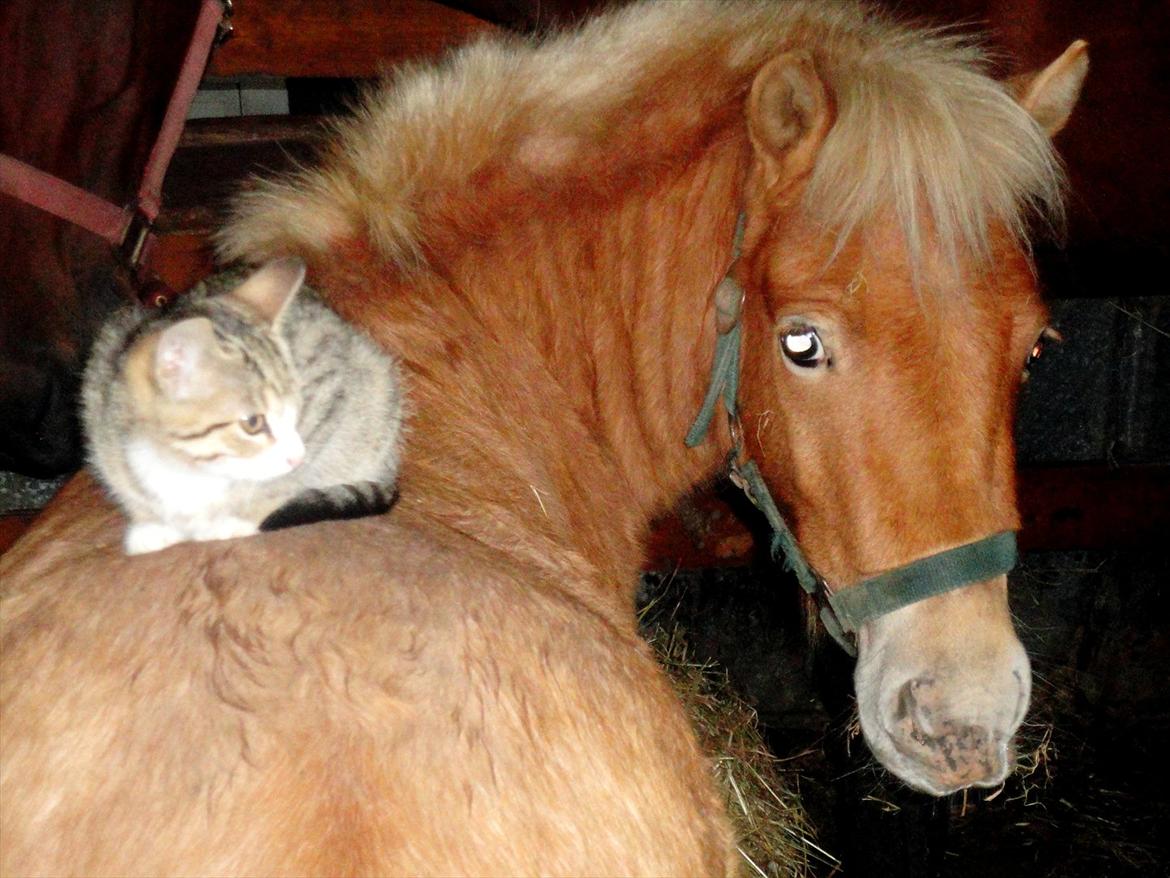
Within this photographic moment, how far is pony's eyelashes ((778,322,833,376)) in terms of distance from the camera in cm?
205

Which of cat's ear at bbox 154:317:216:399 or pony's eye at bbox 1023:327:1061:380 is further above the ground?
cat's ear at bbox 154:317:216:399

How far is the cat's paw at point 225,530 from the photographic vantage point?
5.15 feet

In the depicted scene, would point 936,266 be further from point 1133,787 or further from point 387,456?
point 1133,787

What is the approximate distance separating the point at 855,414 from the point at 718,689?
237cm

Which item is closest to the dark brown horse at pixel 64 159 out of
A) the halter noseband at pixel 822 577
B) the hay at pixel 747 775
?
the halter noseband at pixel 822 577

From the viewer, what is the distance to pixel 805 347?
207 cm

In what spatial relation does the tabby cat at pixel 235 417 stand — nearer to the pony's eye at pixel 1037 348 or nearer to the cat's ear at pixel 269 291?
the cat's ear at pixel 269 291

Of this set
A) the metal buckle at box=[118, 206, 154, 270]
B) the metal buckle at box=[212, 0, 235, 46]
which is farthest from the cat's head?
the metal buckle at box=[212, 0, 235, 46]

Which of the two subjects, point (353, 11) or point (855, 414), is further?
point (353, 11)

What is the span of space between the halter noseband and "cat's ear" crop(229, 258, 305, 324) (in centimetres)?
97

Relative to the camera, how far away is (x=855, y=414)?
2.01 meters

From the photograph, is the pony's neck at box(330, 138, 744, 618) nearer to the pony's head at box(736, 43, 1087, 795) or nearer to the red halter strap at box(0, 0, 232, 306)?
the pony's head at box(736, 43, 1087, 795)

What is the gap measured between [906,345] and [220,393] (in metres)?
1.25

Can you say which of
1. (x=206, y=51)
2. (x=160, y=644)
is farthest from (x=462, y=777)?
(x=206, y=51)
